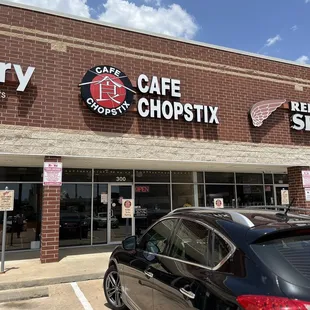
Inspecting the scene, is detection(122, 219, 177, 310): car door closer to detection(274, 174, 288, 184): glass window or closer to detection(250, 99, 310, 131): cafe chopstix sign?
detection(250, 99, 310, 131): cafe chopstix sign

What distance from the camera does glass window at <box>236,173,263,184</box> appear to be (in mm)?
15375

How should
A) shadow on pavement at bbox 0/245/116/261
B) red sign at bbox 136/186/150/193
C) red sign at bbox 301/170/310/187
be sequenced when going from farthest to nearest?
1. red sign at bbox 136/186/150/193
2. red sign at bbox 301/170/310/187
3. shadow on pavement at bbox 0/245/116/261

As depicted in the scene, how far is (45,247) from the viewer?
9.30 m

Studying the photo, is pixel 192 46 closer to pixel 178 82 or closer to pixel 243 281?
pixel 178 82

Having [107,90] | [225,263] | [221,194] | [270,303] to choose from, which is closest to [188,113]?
[107,90]

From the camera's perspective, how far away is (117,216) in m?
13.2

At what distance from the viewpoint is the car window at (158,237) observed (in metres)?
4.07

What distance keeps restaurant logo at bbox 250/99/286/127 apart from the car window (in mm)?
9298

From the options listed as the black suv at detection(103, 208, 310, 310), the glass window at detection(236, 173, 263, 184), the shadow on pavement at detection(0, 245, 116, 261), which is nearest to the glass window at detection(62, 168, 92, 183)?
the shadow on pavement at detection(0, 245, 116, 261)

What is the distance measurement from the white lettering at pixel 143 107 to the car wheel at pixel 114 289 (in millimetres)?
6443

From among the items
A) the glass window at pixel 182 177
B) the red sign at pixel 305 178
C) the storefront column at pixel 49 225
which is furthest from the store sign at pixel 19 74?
the red sign at pixel 305 178

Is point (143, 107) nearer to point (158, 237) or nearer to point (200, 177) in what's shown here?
point (200, 177)

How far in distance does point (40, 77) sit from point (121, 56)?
2708mm

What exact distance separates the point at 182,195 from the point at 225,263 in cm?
1154
